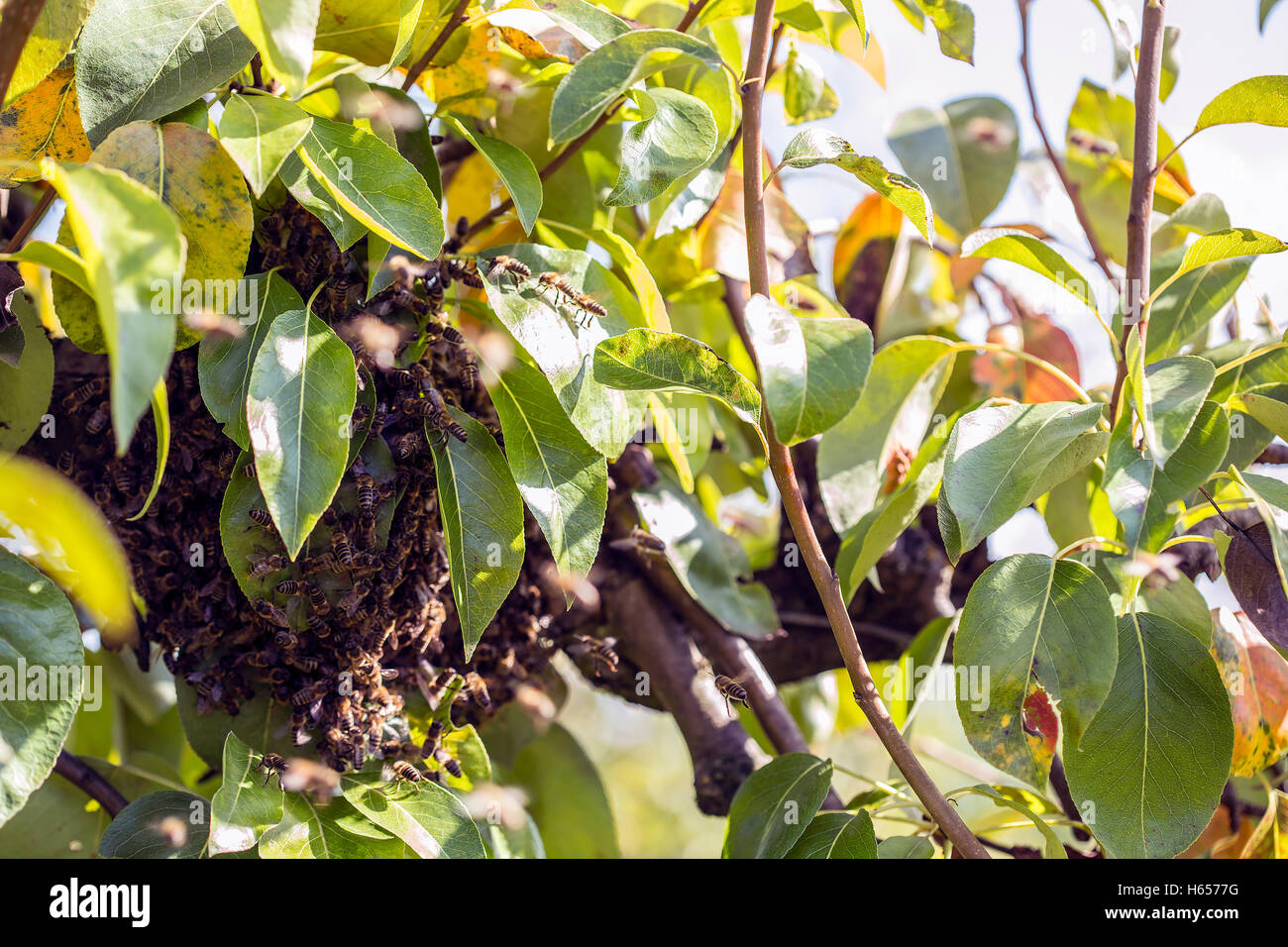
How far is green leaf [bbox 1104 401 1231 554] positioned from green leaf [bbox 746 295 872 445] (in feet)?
0.60

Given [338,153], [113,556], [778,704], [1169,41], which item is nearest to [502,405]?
[338,153]

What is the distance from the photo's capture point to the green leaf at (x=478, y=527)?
62 centimetres

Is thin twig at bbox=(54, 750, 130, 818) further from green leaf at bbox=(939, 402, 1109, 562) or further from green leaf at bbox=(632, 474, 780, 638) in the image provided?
green leaf at bbox=(939, 402, 1109, 562)

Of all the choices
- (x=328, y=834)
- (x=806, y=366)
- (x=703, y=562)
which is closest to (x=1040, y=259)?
(x=806, y=366)

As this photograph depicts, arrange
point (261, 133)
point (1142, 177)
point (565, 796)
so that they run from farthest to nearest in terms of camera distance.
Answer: point (565, 796) < point (1142, 177) < point (261, 133)

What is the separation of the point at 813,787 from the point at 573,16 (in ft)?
1.91

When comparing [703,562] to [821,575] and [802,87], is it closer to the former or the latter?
[821,575]

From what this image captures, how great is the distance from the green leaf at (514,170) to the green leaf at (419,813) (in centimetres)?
41

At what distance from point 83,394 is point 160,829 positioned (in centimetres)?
32

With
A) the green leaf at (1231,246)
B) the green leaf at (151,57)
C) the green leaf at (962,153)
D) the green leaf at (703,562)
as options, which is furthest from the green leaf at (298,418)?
the green leaf at (962,153)

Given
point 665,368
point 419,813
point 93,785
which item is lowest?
point 93,785

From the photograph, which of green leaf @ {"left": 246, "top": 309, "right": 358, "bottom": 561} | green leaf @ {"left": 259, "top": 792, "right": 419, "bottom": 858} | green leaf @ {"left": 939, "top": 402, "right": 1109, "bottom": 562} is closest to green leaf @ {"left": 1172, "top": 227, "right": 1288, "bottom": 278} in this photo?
green leaf @ {"left": 939, "top": 402, "right": 1109, "bottom": 562}

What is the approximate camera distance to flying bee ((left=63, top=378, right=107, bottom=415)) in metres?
0.71

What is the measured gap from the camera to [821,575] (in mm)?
627
